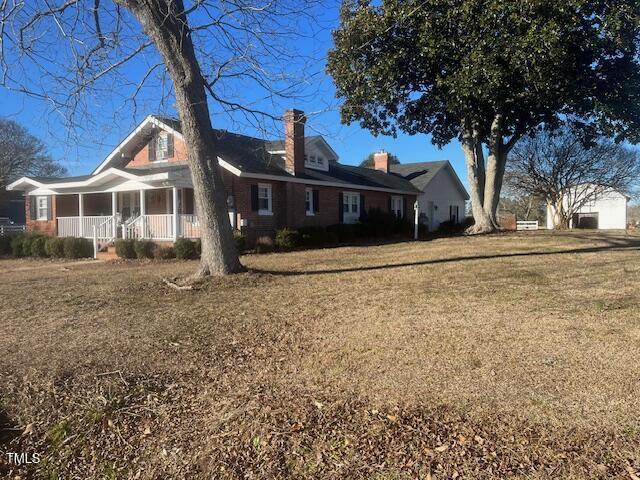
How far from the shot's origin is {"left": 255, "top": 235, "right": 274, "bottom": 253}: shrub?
16.8 meters

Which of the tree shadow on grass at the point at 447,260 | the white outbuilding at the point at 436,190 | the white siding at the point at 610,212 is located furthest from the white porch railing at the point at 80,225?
the white siding at the point at 610,212

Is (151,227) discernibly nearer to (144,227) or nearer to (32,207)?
(144,227)

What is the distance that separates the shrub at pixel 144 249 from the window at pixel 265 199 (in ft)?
15.5

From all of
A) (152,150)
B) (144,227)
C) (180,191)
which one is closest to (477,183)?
(180,191)

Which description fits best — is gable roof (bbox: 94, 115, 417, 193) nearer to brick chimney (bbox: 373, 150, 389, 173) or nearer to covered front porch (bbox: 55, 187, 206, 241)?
covered front porch (bbox: 55, 187, 206, 241)

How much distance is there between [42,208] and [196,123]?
18.1 m

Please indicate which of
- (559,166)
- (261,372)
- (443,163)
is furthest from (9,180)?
(261,372)

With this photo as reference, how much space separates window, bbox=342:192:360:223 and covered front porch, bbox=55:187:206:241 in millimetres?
7950

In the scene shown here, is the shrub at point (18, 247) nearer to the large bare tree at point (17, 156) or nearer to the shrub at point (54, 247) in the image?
the shrub at point (54, 247)

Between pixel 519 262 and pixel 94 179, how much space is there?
51.4 ft

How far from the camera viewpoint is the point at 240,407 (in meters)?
3.86

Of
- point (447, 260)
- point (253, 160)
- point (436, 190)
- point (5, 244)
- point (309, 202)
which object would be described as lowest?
point (447, 260)

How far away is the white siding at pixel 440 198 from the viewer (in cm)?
3250

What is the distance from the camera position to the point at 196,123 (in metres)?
8.95
